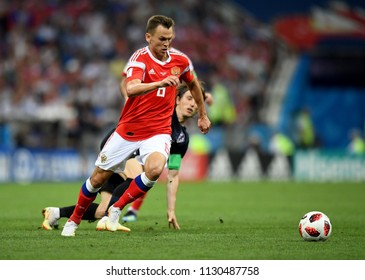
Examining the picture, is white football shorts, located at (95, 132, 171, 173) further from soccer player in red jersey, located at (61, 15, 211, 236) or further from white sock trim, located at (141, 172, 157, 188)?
white sock trim, located at (141, 172, 157, 188)

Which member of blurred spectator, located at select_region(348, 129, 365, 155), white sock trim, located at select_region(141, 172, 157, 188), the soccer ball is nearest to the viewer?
the soccer ball

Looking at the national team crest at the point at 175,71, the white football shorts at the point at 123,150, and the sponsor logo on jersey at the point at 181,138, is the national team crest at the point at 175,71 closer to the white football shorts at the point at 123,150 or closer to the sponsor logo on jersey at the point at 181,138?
the white football shorts at the point at 123,150

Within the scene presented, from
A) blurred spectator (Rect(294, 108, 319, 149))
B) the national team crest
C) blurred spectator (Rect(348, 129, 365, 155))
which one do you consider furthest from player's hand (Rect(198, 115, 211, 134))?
blurred spectator (Rect(348, 129, 365, 155))

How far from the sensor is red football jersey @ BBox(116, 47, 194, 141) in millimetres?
8766

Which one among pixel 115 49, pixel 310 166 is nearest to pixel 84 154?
pixel 115 49

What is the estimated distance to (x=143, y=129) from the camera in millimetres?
8859

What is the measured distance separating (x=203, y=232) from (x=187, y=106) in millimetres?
1846

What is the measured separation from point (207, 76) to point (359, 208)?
47.6 feet

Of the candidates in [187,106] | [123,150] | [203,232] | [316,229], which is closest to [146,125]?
[123,150]

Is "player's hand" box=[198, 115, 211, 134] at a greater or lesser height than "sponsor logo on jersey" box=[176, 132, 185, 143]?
greater

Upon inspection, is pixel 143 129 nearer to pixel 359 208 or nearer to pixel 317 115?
pixel 359 208

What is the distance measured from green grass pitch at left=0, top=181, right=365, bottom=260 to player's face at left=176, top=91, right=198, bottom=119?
1.49 meters

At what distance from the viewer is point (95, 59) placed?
28312mm

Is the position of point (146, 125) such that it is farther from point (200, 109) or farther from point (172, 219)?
point (172, 219)
